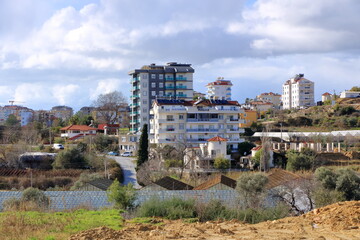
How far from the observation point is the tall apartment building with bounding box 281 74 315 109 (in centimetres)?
10506

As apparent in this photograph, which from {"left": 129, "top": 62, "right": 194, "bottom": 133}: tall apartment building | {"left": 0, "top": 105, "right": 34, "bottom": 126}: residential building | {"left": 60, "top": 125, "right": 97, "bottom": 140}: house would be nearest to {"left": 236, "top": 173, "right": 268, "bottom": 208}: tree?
Result: {"left": 129, "top": 62, "right": 194, "bottom": 133}: tall apartment building

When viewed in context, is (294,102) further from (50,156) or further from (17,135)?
(50,156)

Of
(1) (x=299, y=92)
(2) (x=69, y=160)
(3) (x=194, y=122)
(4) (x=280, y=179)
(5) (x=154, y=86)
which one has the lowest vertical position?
(2) (x=69, y=160)

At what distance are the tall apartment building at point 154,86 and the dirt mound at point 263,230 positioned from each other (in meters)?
57.2

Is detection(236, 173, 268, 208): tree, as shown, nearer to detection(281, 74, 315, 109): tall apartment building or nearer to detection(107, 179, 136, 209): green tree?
detection(107, 179, 136, 209): green tree

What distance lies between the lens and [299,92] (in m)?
106

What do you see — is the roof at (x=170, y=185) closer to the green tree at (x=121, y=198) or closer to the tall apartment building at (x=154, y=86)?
the green tree at (x=121, y=198)

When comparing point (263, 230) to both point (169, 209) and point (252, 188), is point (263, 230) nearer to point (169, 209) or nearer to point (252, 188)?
point (169, 209)

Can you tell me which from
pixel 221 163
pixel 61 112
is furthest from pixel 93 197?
pixel 61 112

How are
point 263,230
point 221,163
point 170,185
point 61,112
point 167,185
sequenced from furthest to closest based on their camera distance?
point 61,112 < point 221,163 < point 170,185 < point 167,185 < point 263,230

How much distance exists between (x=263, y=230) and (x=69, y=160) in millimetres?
36739

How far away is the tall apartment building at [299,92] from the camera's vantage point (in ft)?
345

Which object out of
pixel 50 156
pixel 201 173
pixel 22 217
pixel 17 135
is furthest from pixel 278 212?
pixel 17 135

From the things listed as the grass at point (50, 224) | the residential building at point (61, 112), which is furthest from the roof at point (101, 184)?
the residential building at point (61, 112)
